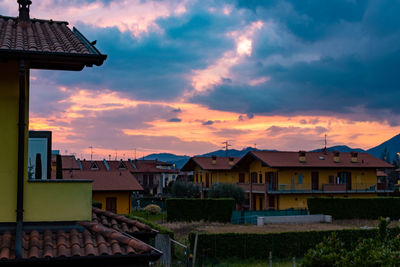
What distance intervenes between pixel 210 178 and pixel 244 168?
7243 mm

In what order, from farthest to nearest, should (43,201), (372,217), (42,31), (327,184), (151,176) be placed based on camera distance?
(151,176) < (327,184) < (372,217) < (42,31) < (43,201)

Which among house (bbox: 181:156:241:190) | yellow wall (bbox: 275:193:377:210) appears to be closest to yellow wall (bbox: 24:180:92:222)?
yellow wall (bbox: 275:193:377:210)

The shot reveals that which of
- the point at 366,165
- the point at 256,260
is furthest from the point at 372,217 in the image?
the point at 256,260

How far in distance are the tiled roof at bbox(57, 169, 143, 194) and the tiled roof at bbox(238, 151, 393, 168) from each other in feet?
61.7

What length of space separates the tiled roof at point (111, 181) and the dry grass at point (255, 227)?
173 inches

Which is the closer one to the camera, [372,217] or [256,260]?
[256,260]

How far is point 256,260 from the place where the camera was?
25734 mm

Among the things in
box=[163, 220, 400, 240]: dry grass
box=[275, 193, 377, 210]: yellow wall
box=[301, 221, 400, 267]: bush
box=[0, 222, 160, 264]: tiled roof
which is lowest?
box=[163, 220, 400, 240]: dry grass

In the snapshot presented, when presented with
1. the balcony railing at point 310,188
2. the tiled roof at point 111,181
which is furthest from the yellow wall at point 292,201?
the tiled roof at point 111,181

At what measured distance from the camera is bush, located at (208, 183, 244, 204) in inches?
2202

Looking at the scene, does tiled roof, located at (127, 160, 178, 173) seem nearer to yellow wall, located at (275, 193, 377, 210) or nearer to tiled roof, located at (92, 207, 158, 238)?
yellow wall, located at (275, 193, 377, 210)

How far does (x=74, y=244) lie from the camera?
6422 millimetres

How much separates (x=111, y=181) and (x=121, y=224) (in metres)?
33.3

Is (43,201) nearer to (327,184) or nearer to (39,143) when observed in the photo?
(39,143)
